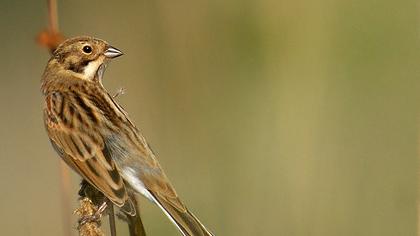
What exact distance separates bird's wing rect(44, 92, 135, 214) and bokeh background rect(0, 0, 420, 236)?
1213mm

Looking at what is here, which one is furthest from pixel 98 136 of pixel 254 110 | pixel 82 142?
pixel 254 110

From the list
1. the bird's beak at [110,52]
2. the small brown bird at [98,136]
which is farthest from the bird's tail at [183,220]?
the bird's beak at [110,52]

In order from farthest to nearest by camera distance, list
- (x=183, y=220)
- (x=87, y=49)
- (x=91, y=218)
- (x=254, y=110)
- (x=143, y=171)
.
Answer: (x=254, y=110) < (x=87, y=49) < (x=143, y=171) < (x=183, y=220) < (x=91, y=218)

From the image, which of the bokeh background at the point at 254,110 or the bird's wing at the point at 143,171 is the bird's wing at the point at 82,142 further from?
the bokeh background at the point at 254,110

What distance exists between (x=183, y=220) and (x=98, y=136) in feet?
1.54

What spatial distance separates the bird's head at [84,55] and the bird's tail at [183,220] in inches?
28.4

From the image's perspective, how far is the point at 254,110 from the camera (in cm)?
659

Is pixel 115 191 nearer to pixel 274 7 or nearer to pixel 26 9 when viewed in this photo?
pixel 274 7

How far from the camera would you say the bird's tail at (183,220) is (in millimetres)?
4113

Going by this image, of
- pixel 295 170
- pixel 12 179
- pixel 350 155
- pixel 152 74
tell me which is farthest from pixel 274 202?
pixel 12 179

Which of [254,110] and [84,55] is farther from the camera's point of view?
[254,110]

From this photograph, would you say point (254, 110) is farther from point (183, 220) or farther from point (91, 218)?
point (91, 218)

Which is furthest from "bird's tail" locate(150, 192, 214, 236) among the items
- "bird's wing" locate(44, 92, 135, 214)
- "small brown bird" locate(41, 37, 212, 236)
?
"bird's wing" locate(44, 92, 135, 214)

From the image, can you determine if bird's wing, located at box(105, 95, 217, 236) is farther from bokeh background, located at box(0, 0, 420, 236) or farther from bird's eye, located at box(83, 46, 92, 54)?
bokeh background, located at box(0, 0, 420, 236)
